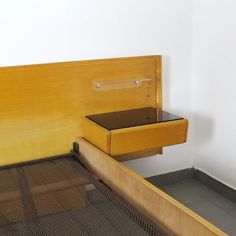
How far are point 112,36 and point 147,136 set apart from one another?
63 cm

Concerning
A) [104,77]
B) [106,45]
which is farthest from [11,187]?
[106,45]

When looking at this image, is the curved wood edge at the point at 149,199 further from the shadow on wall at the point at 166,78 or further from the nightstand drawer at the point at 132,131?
the shadow on wall at the point at 166,78

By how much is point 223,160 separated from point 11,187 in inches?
51.8

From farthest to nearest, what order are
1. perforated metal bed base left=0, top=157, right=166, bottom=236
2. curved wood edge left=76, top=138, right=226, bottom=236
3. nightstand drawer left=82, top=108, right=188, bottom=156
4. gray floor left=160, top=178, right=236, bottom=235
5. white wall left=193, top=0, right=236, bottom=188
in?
white wall left=193, top=0, right=236, bottom=188, gray floor left=160, top=178, right=236, bottom=235, nightstand drawer left=82, top=108, right=188, bottom=156, perforated metal bed base left=0, top=157, right=166, bottom=236, curved wood edge left=76, top=138, right=226, bottom=236

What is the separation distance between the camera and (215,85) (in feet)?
7.29

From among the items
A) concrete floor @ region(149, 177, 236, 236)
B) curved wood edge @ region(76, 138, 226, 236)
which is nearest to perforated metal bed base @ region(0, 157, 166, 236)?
curved wood edge @ region(76, 138, 226, 236)

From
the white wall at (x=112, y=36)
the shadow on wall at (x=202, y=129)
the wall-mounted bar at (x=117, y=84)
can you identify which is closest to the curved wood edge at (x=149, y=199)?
the wall-mounted bar at (x=117, y=84)

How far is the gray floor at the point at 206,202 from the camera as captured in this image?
1977mm

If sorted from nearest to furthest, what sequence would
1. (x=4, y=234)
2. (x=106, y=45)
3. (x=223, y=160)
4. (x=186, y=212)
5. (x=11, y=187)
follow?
1. (x=186, y=212)
2. (x=4, y=234)
3. (x=11, y=187)
4. (x=106, y=45)
5. (x=223, y=160)

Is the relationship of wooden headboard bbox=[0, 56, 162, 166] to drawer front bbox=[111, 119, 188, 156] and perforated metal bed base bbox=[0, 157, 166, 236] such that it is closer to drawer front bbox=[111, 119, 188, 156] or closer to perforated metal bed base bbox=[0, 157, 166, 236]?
perforated metal bed base bbox=[0, 157, 166, 236]

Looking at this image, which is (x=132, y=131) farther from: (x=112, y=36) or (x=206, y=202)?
(x=206, y=202)

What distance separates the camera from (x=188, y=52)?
7.61 ft

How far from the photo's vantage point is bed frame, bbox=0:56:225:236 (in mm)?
1830

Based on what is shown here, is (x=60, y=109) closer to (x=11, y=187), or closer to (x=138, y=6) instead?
(x=11, y=187)
